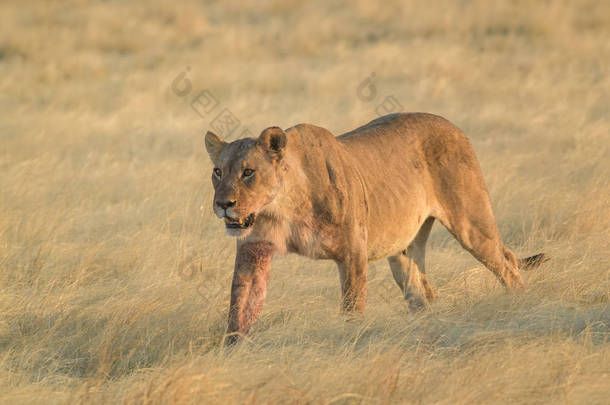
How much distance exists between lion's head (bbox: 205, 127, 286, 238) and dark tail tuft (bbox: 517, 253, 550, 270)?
2.23 meters

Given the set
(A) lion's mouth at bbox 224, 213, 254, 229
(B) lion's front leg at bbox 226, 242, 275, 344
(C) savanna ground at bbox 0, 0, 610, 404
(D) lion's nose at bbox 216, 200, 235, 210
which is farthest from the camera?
(B) lion's front leg at bbox 226, 242, 275, 344

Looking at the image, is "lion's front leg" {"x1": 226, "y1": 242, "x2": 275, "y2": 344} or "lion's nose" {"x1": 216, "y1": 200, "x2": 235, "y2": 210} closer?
"lion's nose" {"x1": 216, "y1": 200, "x2": 235, "y2": 210}

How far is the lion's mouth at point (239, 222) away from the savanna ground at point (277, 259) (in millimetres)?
672

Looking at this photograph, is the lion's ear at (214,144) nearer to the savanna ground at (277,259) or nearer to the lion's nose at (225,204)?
the lion's nose at (225,204)

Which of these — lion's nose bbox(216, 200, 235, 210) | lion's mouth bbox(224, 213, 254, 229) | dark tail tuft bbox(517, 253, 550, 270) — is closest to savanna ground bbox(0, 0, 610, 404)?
dark tail tuft bbox(517, 253, 550, 270)

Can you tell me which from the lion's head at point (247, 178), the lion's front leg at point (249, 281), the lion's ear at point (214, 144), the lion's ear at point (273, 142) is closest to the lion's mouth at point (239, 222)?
the lion's head at point (247, 178)

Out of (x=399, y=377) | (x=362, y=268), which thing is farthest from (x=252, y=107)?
(x=399, y=377)

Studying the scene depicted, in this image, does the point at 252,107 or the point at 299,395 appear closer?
the point at 299,395

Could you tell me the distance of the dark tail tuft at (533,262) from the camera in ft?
19.5

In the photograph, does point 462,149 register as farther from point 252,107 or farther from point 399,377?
point 252,107

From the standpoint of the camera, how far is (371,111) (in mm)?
13617

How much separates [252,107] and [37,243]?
7624 millimetres

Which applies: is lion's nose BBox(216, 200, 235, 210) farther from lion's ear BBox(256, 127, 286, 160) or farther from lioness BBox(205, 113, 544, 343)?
lion's ear BBox(256, 127, 286, 160)

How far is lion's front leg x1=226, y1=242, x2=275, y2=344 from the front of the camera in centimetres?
493
